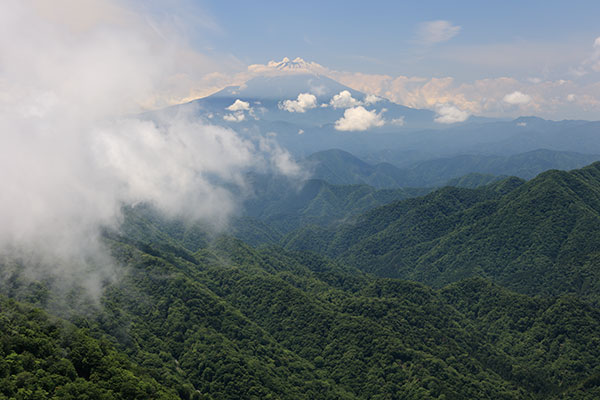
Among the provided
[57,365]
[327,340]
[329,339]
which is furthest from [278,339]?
[57,365]

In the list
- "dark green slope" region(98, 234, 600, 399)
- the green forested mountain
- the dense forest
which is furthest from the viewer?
"dark green slope" region(98, 234, 600, 399)

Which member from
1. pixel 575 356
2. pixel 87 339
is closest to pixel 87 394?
pixel 87 339

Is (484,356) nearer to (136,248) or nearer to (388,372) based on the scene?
(388,372)

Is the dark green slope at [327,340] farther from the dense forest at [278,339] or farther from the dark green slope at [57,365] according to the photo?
the dark green slope at [57,365]

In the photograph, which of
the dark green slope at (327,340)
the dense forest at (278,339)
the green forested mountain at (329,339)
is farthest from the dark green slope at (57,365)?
the dark green slope at (327,340)

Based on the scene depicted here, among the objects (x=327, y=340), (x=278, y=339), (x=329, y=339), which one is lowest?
(x=278, y=339)

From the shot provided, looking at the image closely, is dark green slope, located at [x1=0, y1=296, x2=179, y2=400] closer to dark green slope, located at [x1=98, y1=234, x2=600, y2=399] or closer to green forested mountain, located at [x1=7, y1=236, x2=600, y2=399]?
green forested mountain, located at [x1=7, y1=236, x2=600, y2=399]

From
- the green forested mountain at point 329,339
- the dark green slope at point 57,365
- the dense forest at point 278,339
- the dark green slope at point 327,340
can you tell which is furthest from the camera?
the dark green slope at point 327,340

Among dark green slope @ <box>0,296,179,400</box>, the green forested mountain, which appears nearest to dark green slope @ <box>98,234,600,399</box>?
the green forested mountain

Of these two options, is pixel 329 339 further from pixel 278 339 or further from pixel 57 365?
pixel 57 365

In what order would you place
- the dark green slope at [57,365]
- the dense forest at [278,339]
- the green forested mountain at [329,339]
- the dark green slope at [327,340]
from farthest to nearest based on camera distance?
the dark green slope at [327,340], the green forested mountain at [329,339], the dense forest at [278,339], the dark green slope at [57,365]

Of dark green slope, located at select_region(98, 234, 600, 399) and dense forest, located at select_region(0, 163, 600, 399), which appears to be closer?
dense forest, located at select_region(0, 163, 600, 399)
